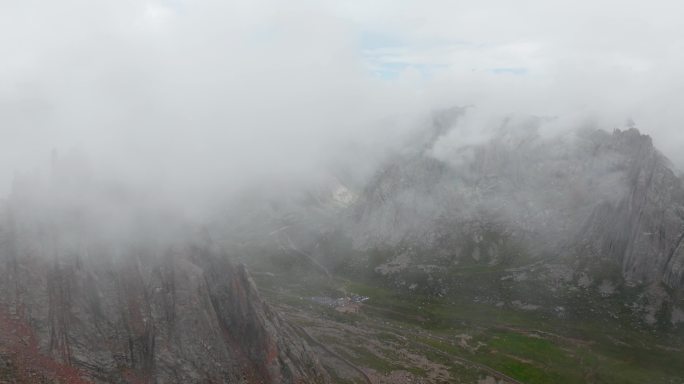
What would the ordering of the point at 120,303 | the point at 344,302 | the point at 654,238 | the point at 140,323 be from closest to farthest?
the point at 140,323 < the point at 120,303 < the point at 344,302 < the point at 654,238

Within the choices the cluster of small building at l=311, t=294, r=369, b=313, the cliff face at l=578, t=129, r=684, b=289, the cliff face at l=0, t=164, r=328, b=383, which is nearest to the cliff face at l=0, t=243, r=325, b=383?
the cliff face at l=0, t=164, r=328, b=383

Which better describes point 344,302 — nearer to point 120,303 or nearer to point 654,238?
point 120,303

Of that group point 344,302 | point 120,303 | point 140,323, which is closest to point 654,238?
point 344,302

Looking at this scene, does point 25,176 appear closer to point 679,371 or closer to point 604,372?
point 604,372

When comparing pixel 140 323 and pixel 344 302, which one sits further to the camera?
pixel 344 302

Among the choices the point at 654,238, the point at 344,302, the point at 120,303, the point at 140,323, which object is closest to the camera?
the point at 140,323

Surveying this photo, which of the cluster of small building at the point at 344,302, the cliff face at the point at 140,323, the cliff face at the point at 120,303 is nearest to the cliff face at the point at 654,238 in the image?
the cluster of small building at the point at 344,302

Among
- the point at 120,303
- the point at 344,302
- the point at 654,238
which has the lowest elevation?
the point at 344,302

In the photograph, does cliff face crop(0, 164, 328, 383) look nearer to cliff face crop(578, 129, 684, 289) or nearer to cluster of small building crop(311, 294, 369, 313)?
cluster of small building crop(311, 294, 369, 313)

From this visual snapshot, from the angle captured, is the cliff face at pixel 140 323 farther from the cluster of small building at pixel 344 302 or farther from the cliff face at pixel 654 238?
the cliff face at pixel 654 238
